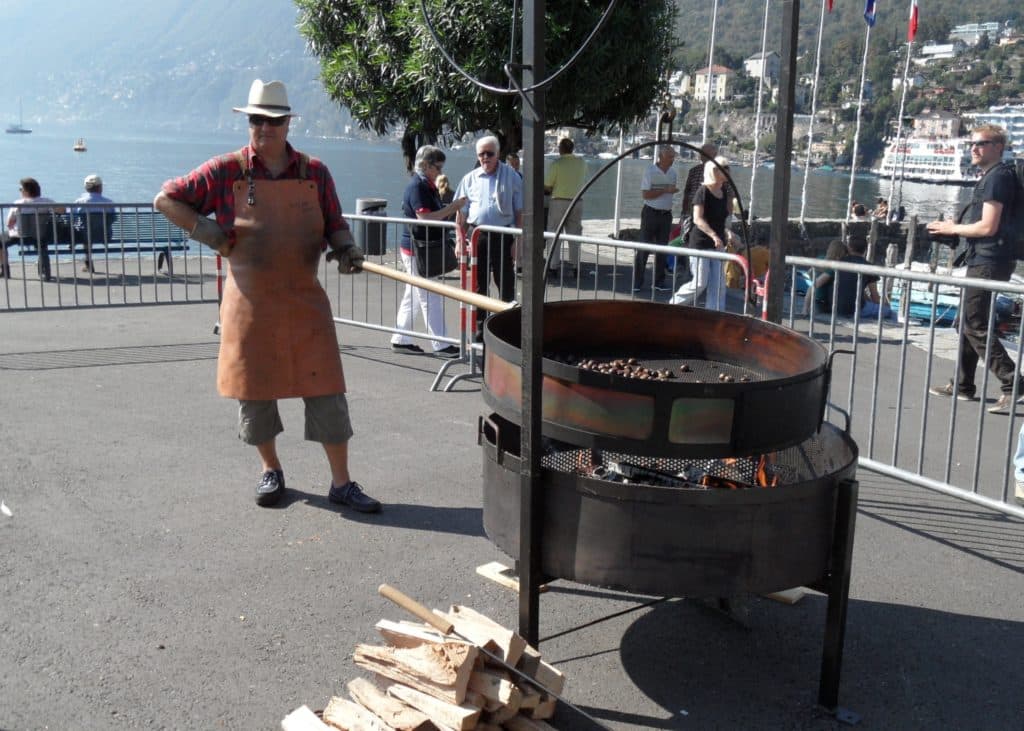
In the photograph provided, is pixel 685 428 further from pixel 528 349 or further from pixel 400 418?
pixel 400 418

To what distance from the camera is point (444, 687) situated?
314 centimetres

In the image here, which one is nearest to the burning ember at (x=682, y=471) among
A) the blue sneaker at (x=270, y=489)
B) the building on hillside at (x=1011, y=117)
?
the blue sneaker at (x=270, y=489)

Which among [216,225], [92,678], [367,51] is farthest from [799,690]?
[367,51]

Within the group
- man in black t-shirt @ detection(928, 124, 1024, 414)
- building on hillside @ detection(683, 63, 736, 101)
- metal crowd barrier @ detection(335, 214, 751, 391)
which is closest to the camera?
man in black t-shirt @ detection(928, 124, 1024, 414)

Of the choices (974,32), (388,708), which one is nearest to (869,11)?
(388,708)

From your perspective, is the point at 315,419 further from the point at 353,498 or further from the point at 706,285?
the point at 706,285

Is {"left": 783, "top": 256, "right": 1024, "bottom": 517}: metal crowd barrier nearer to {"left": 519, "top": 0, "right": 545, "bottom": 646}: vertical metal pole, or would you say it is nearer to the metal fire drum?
the metal fire drum

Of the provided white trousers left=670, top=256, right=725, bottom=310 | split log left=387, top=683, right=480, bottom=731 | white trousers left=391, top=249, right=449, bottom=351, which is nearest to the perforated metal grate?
split log left=387, top=683, right=480, bottom=731

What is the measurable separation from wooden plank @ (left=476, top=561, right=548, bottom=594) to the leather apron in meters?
1.35

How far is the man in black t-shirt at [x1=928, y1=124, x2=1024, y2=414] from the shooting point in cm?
816

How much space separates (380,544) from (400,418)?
2.44m

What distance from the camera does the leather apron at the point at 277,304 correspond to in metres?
5.26

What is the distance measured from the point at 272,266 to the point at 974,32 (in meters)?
116

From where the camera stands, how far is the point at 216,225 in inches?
203
